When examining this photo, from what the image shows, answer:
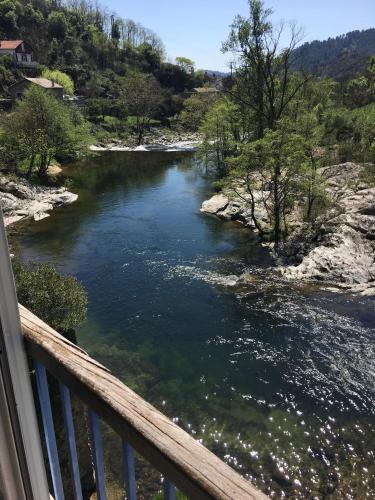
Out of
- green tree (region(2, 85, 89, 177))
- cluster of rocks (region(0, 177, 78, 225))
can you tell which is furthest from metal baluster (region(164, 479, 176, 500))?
green tree (region(2, 85, 89, 177))

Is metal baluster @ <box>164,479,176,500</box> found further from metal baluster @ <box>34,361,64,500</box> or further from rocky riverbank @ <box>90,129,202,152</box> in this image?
rocky riverbank @ <box>90,129,202,152</box>

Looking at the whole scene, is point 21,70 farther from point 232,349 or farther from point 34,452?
point 34,452

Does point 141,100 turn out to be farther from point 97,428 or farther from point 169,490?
point 169,490

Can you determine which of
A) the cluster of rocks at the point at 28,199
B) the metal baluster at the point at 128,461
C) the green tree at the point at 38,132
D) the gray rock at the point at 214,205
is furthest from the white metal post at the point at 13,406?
the green tree at the point at 38,132

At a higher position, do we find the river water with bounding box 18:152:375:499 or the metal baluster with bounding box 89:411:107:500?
the metal baluster with bounding box 89:411:107:500

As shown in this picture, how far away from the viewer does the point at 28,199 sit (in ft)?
73.2

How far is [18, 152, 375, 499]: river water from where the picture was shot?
7.25 m

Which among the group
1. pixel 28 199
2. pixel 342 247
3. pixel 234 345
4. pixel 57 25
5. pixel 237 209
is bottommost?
pixel 234 345

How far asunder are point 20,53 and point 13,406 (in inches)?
2564

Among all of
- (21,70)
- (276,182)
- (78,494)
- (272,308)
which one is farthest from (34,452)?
(21,70)

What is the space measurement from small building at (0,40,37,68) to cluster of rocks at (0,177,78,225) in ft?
126

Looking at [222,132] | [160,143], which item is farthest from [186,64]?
[222,132]

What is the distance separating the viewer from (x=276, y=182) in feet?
53.7

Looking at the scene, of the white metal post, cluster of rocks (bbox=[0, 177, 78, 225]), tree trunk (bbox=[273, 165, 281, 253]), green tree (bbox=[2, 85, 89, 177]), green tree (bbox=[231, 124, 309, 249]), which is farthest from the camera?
green tree (bbox=[2, 85, 89, 177])
